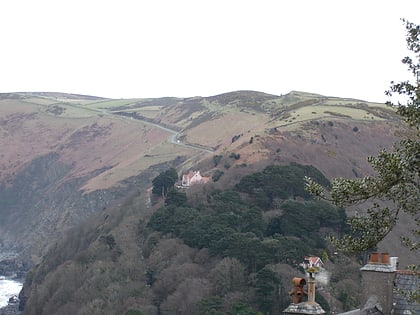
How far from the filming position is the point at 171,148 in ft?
461

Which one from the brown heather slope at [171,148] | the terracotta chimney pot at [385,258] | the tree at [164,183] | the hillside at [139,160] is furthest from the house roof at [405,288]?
the tree at [164,183]

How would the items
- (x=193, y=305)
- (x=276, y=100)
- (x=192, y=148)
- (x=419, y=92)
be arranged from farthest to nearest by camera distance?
(x=276, y=100) < (x=192, y=148) < (x=193, y=305) < (x=419, y=92)

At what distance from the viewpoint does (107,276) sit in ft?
216

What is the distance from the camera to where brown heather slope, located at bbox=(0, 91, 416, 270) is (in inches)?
3728

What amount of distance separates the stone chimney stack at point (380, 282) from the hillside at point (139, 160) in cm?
4141

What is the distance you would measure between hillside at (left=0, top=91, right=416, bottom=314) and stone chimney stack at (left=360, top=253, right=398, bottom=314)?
136ft

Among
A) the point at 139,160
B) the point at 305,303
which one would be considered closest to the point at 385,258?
the point at 305,303

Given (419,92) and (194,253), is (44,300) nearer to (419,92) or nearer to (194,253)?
(194,253)

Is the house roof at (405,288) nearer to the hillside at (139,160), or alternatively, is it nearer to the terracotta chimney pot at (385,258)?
the terracotta chimney pot at (385,258)

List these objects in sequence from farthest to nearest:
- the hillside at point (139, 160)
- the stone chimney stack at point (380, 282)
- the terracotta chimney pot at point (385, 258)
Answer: the hillside at point (139, 160), the terracotta chimney pot at point (385, 258), the stone chimney stack at point (380, 282)

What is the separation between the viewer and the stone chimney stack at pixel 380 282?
19.2m

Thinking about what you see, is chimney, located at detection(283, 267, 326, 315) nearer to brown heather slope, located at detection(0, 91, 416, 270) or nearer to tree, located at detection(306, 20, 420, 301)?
tree, located at detection(306, 20, 420, 301)

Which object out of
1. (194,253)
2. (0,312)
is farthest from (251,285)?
(0,312)

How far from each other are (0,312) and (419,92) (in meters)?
75.7
